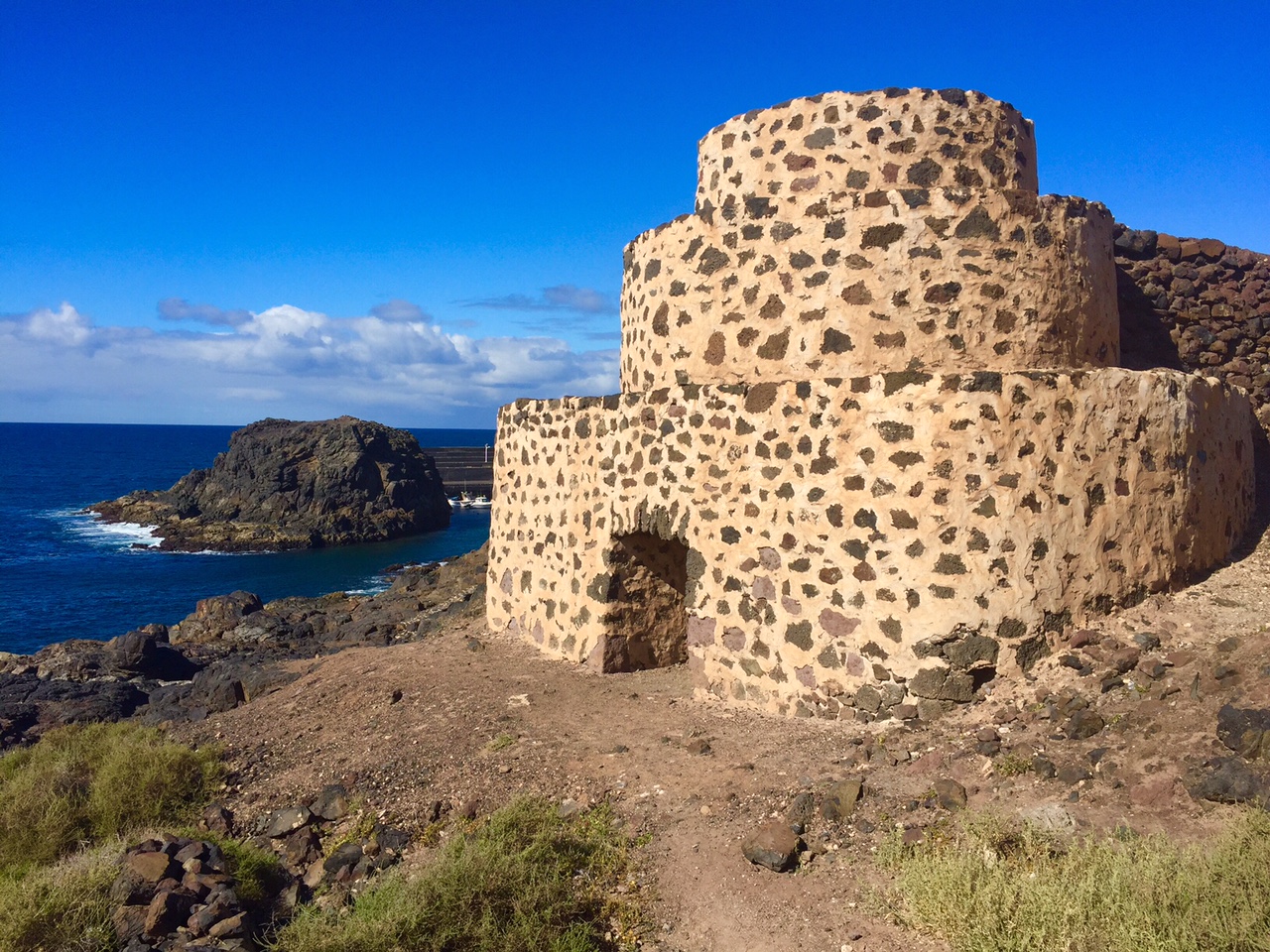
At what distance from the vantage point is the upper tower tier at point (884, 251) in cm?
694

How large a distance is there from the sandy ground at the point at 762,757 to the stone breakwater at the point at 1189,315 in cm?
305

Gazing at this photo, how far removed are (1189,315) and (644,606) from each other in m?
6.90

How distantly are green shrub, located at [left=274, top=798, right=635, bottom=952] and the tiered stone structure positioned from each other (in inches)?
96.4

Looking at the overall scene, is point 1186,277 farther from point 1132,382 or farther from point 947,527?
point 947,527

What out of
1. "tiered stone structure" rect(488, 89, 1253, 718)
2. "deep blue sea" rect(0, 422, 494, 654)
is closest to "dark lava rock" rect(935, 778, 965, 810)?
"tiered stone structure" rect(488, 89, 1253, 718)

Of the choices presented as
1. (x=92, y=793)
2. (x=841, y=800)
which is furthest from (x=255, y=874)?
(x=841, y=800)

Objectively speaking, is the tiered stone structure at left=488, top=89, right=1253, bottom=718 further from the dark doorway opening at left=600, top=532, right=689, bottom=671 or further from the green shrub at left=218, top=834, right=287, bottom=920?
the green shrub at left=218, top=834, right=287, bottom=920

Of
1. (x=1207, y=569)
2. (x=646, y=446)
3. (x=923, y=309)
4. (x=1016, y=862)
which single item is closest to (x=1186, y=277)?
(x=1207, y=569)

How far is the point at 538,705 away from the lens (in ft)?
26.1

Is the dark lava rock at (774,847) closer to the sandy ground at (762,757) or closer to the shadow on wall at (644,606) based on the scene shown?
the sandy ground at (762,757)

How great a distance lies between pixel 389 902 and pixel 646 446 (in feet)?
15.4

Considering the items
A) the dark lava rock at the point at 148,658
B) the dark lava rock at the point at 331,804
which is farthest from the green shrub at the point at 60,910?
the dark lava rock at the point at 148,658

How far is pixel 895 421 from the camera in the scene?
6.41 metres

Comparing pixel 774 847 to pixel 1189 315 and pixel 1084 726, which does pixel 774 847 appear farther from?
pixel 1189 315
